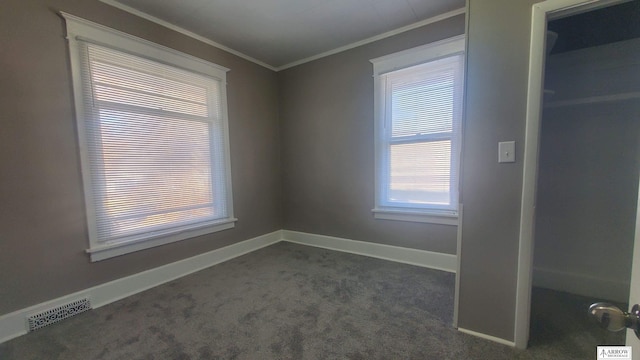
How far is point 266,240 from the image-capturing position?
Result: 12.6 ft

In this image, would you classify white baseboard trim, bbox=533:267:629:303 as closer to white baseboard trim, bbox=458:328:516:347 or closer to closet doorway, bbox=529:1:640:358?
closet doorway, bbox=529:1:640:358

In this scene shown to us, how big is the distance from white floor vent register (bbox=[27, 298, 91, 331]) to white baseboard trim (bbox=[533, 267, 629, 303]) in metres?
3.97

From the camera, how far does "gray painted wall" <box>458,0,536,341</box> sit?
5.12ft

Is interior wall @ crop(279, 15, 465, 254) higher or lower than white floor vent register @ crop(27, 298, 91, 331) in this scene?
higher

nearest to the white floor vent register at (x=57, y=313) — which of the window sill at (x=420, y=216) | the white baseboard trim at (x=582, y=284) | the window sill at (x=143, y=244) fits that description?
the window sill at (x=143, y=244)

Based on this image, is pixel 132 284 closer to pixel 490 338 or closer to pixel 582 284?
pixel 490 338

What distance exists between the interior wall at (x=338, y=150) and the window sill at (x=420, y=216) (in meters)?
0.06

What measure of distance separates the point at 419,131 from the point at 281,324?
2342 mm

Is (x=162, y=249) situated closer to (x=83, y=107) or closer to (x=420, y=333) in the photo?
(x=83, y=107)

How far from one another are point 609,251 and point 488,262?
1.44 metres

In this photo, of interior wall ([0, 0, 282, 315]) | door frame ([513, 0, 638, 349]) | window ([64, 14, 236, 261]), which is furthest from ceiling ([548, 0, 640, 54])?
interior wall ([0, 0, 282, 315])

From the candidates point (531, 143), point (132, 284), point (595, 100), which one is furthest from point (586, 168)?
point (132, 284)

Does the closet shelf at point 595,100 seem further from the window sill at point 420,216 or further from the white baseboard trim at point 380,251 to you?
the white baseboard trim at point 380,251

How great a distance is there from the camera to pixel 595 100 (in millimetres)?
2188
